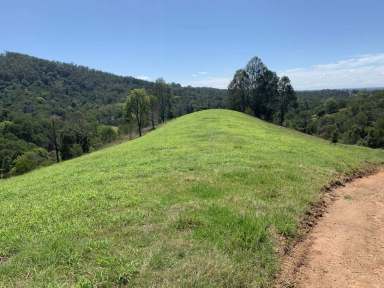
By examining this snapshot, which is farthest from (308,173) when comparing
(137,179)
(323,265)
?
(323,265)

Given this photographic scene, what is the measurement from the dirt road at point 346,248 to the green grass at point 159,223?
2.05 feet

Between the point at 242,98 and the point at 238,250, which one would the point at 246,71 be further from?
the point at 238,250

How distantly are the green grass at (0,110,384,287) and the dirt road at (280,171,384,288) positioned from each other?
0.62 metres

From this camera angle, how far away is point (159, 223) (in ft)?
28.1

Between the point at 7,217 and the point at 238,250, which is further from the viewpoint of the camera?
the point at 7,217

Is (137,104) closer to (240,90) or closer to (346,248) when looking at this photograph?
(240,90)

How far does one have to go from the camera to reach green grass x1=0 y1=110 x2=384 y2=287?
6.48 metres

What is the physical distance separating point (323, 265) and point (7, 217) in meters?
7.71

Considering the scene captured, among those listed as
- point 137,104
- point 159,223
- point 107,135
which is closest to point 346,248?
point 159,223

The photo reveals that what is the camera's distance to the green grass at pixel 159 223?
648 centimetres

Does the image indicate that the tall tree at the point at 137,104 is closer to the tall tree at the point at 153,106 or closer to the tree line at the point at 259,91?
the tall tree at the point at 153,106

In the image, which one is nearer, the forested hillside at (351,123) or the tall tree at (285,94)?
the tall tree at (285,94)

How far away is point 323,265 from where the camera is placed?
24.2 ft

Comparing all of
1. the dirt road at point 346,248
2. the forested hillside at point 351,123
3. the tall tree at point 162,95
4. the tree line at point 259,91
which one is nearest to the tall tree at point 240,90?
the tree line at point 259,91
